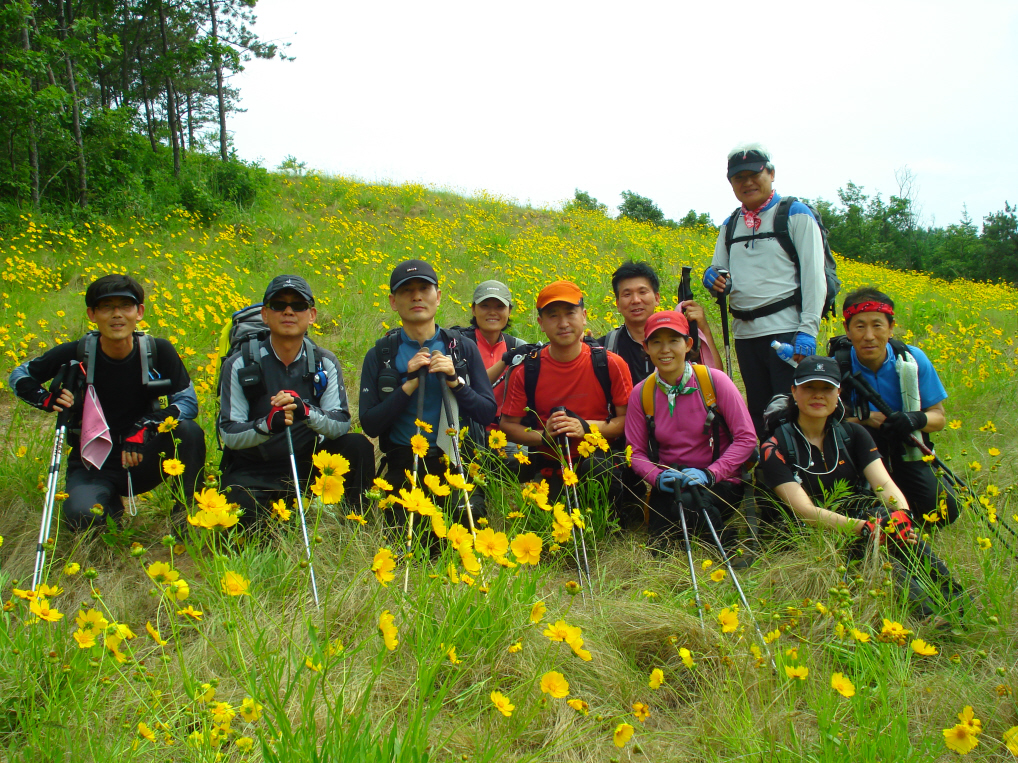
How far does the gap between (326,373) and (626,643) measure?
2.13 metres

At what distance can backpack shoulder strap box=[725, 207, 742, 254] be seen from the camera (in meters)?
3.92

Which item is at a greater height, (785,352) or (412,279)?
(412,279)

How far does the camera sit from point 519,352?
3.96 meters

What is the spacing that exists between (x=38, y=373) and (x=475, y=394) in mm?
2360

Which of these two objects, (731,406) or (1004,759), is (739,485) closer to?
(731,406)

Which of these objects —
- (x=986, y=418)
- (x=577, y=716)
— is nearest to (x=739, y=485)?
(x=577, y=716)

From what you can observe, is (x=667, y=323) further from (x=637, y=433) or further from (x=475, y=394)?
(x=475, y=394)

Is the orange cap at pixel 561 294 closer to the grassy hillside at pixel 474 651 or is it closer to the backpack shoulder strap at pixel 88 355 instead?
the grassy hillside at pixel 474 651

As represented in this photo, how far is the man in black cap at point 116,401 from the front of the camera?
124 inches

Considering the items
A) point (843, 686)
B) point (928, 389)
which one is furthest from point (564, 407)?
point (843, 686)

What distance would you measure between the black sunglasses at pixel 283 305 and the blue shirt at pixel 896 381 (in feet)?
10.2

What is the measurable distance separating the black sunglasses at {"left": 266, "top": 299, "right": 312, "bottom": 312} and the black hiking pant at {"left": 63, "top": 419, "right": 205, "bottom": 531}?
0.79 meters

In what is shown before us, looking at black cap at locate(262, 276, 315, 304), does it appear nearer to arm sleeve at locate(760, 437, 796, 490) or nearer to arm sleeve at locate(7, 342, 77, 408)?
arm sleeve at locate(7, 342, 77, 408)

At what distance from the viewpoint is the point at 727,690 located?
6.19 feet
